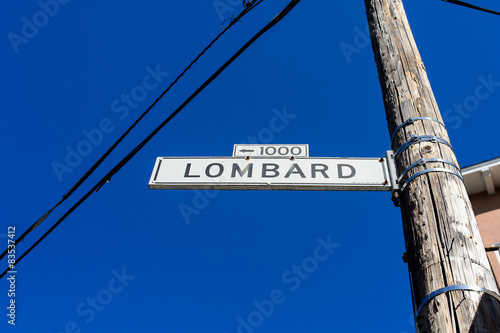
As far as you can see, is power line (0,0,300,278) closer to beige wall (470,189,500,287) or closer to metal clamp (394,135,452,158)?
metal clamp (394,135,452,158)

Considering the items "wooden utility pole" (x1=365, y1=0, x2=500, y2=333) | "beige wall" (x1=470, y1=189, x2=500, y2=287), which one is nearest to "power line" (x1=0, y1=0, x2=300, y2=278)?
"wooden utility pole" (x1=365, y1=0, x2=500, y2=333)

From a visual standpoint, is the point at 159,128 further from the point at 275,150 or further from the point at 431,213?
the point at 431,213

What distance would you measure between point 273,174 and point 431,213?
118 centimetres

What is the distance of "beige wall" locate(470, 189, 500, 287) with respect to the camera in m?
7.42

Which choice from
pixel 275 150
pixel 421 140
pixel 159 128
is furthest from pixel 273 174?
pixel 159 128

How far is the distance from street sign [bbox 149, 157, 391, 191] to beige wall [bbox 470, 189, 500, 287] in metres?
5.64

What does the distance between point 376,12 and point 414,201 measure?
1.82 metres

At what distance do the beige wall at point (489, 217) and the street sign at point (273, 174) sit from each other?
5641mm

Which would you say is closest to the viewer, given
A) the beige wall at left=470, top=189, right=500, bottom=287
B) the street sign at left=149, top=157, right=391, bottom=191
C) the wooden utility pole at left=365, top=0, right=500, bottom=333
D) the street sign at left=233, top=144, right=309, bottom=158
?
the wooden utility pole at left=365, top=0, right=500, bottom=333

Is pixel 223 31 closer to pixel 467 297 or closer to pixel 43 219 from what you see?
pixel 43 219

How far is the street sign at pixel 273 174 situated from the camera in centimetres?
278

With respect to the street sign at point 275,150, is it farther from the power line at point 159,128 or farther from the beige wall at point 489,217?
the beige wall at point 489,217

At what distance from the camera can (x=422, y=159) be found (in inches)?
89.9

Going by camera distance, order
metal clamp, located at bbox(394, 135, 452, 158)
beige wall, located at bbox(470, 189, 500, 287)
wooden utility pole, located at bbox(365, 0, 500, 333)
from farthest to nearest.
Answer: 1. beige wall, located at bbox(470, 189, 500, 287)
2. metal clamp, located at bbox(394, 135, 452, 158)
3. wooden utility pole, located at bbox(365, 0, 500, 333)
